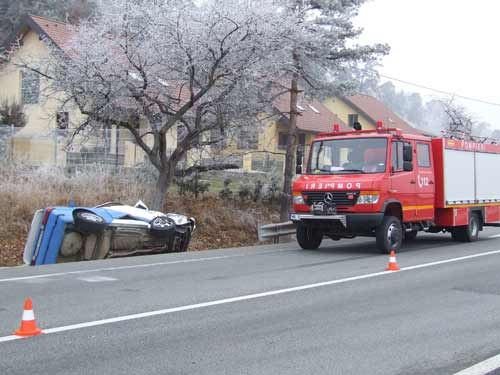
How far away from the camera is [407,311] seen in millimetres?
7934

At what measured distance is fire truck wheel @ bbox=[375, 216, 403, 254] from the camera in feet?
44.5

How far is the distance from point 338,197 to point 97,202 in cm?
739

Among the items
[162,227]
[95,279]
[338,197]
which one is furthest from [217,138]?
[95,279]

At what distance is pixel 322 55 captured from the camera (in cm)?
1842

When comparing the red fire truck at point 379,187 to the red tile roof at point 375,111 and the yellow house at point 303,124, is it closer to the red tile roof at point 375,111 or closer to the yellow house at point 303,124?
the yellow house at point 303,124

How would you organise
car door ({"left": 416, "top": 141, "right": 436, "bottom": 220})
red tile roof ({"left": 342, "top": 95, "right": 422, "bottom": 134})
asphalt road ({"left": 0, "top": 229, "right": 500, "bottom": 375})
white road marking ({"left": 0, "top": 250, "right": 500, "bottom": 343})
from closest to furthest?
1. asphalt road ({"left": 0, "top": 229, "right": 500, "bottom": 375})
2. white road marking ({"left": 0, "top": 250, "right": 500, "bottom": 343})
3. car door ({"left": 416, "top": 141, "right": 436, "bottom": 220})
4. red tile roof ({"left": 342, "top": 95, "right": 422, "bottom": 134})

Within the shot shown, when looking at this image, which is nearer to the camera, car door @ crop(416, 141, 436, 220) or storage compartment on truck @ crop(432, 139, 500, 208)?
car door @ crop(416, 141, 436, 220)

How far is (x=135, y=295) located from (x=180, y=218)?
20.5 ft

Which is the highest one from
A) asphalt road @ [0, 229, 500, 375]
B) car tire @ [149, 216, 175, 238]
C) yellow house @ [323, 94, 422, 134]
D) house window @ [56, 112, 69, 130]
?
yellow house @ [323, 94, 422, 134]

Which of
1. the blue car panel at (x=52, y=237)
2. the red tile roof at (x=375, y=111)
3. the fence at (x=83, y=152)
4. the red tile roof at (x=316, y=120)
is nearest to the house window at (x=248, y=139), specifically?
the fence at (x=83, y=152)

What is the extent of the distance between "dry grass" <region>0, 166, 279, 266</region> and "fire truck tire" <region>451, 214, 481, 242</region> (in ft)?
18.9

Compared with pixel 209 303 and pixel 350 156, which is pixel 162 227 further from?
pixel 209 303

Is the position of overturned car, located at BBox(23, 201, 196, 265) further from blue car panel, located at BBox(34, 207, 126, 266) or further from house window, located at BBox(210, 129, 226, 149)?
house window, located at BBox(210, 129, 226, 149)

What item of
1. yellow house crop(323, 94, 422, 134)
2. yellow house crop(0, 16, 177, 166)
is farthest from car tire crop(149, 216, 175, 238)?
yellow house crop(323, 94, 422, 134)
